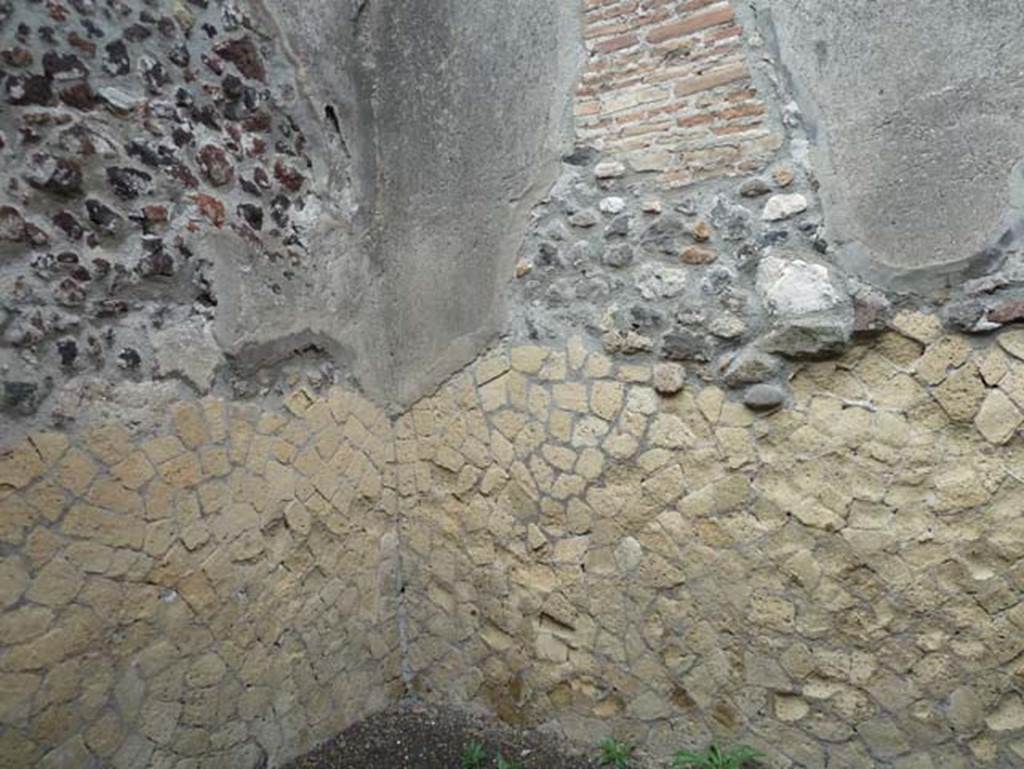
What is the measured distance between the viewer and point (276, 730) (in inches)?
103

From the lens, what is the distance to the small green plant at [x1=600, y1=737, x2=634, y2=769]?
8.42 ft

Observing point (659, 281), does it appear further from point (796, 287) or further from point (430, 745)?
point (430, 745)

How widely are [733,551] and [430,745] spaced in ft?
4.49

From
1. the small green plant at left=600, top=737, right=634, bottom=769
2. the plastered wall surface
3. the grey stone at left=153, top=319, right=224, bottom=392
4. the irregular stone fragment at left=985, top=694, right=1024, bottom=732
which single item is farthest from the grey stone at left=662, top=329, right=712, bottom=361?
the grey stone at left=153, top=319, right=224, bottom=392

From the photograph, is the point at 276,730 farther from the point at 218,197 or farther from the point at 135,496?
the point at 218,197

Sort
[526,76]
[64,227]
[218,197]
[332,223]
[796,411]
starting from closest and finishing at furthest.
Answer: [64,227] → [796,411] → [218,197] → [526,76] → [332,223]

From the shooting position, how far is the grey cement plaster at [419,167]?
2678 mm

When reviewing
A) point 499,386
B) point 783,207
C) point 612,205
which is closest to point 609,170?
point 612,205

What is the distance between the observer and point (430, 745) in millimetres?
2840

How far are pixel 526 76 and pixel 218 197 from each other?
3.70ft

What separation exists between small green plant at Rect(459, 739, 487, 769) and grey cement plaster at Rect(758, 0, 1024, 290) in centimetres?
202

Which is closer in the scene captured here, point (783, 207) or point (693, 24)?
point (783, 207)

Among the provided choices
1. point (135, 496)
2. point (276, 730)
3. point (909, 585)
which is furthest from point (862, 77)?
point (276, 730)

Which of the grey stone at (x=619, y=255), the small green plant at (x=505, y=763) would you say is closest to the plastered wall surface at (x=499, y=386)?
the grey stone at (x=619, y=255)
